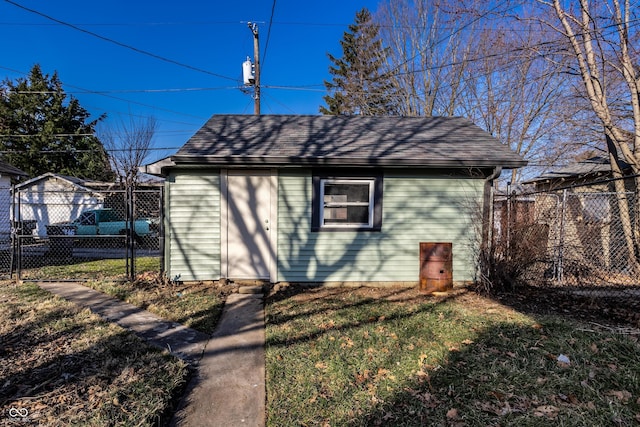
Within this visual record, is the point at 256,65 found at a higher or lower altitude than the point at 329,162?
higher

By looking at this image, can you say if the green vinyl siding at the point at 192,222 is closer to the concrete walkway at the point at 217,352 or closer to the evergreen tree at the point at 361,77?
the concrete walkway at the point at 217,352

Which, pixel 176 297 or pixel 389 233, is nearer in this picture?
pixel 176 297

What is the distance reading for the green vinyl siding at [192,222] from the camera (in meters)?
6.18

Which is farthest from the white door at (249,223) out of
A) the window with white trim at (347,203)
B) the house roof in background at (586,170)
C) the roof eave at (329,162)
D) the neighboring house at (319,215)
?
the house roof in background at (586,170)

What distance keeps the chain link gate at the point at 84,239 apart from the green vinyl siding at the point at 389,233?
2546 millimetres

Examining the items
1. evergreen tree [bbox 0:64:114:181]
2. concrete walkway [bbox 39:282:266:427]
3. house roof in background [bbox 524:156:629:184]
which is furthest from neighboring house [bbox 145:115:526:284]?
evergreen tree [bbox 0:64:114:181]

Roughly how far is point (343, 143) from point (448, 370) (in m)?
4.69

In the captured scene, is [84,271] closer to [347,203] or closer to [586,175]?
[347,203]

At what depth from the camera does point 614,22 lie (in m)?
7.18

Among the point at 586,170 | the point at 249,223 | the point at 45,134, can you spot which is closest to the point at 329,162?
the point at 249,223

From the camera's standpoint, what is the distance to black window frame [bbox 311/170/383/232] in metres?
6.20

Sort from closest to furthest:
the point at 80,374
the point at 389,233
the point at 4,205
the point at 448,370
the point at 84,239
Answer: the point at 80,374 < the point at 448,370 < the point at 389,233 < the point at 4,205 < the point at 84,239

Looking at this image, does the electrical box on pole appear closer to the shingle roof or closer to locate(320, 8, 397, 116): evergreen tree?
the shingle roof

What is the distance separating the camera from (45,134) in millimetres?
22500
